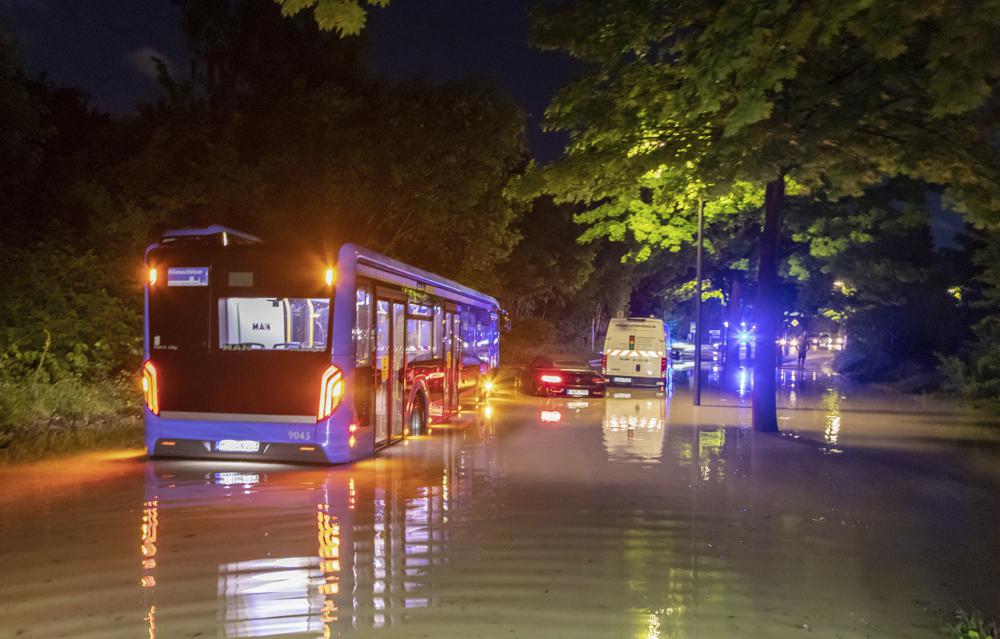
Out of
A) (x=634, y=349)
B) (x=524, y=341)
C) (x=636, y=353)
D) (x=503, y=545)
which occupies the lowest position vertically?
(x=503, y=545)

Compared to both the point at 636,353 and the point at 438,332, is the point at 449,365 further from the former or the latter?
the point at 636,353

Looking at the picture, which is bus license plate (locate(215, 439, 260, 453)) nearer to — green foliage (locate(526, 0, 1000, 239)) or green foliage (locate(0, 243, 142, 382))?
green foliage (locate(0, 243, 142, 382))

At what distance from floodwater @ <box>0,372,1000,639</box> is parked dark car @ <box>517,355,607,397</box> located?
12060mm

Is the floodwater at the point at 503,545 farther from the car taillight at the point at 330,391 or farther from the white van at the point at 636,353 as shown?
the white van at the point at 636,353

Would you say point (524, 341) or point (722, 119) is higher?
point (722, 119)

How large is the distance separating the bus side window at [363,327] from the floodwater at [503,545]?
155cm

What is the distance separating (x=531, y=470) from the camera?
1227 cm

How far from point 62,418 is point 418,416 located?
19.6ft

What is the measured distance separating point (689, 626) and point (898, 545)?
141 inches

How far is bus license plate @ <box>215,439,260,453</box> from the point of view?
11.1 meters

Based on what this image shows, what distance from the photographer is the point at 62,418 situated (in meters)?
14.4

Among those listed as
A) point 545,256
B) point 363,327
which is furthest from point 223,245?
point 545,256

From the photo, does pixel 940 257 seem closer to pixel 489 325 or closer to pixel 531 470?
pixel 489 325

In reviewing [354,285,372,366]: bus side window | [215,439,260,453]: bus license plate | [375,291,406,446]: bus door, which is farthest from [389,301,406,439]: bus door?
[215,439,260,453]: bus license plate
